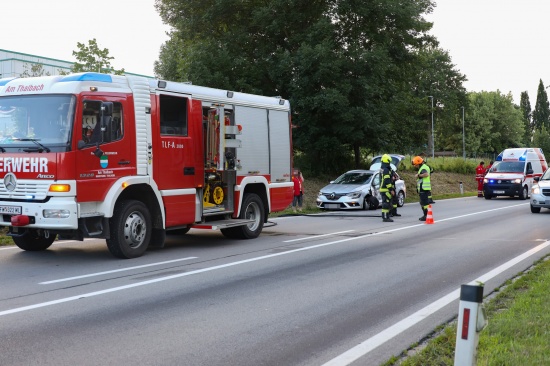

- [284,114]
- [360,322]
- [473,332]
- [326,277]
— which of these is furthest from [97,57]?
[473,332]

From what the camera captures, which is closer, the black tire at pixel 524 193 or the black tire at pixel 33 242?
the black tire at pixel 33 242

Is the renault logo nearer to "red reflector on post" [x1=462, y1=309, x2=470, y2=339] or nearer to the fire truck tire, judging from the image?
the fire truck tire

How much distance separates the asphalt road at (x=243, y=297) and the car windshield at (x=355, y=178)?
995 cm

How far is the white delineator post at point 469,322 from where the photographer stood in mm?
3752

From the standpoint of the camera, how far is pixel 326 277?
9070 mm

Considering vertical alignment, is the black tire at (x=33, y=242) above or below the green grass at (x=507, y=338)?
above

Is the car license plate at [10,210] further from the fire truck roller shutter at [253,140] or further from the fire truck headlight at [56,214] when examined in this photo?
the fire truck roller shutter at [253,140]

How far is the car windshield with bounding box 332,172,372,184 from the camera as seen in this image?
2405 cm

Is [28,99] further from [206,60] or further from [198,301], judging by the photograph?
[206,60]

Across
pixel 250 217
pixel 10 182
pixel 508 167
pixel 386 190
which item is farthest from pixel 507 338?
pixel 508 167

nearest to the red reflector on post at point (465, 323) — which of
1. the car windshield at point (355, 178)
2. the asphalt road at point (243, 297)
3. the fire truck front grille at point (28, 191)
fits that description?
the asphalt road at point (243, 297)

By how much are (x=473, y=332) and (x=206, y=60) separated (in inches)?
976

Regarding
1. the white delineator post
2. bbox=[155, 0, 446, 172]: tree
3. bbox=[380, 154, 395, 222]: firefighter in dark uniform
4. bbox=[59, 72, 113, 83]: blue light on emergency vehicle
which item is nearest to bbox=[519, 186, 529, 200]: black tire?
bbox=[155, 0, 446, 172]: tree

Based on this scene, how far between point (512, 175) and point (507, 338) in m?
27.4
